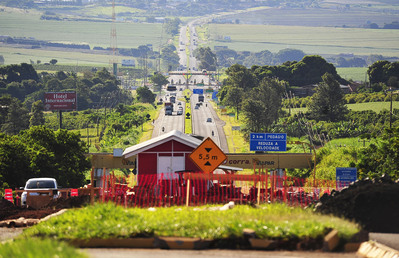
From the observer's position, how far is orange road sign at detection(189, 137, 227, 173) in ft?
112

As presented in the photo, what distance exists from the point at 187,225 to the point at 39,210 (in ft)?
54.4

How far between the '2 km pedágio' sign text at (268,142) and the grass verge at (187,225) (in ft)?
233

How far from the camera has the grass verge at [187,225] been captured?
19.9 metres

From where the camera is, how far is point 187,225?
67.6 ft

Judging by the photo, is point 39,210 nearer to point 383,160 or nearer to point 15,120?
point 383,160

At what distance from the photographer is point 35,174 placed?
213 feet

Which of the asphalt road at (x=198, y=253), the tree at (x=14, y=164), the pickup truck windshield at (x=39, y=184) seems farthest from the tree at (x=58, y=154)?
the asphalt road at (x=198, y=253)

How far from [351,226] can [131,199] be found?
528 inches

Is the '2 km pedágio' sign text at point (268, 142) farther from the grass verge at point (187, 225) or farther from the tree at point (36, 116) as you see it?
the tree at point (36, 116)

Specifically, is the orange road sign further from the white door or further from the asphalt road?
the asphalt road

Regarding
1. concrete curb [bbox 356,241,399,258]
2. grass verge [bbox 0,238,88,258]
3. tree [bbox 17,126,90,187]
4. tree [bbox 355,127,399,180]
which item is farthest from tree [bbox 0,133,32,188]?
grass verge [bbox 0,238,88,258]

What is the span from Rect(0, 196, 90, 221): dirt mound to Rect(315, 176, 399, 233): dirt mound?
1057 cm

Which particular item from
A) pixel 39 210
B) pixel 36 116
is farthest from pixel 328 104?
pixel 39 210

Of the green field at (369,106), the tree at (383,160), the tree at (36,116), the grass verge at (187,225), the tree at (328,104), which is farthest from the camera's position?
the green field at (369,106)
